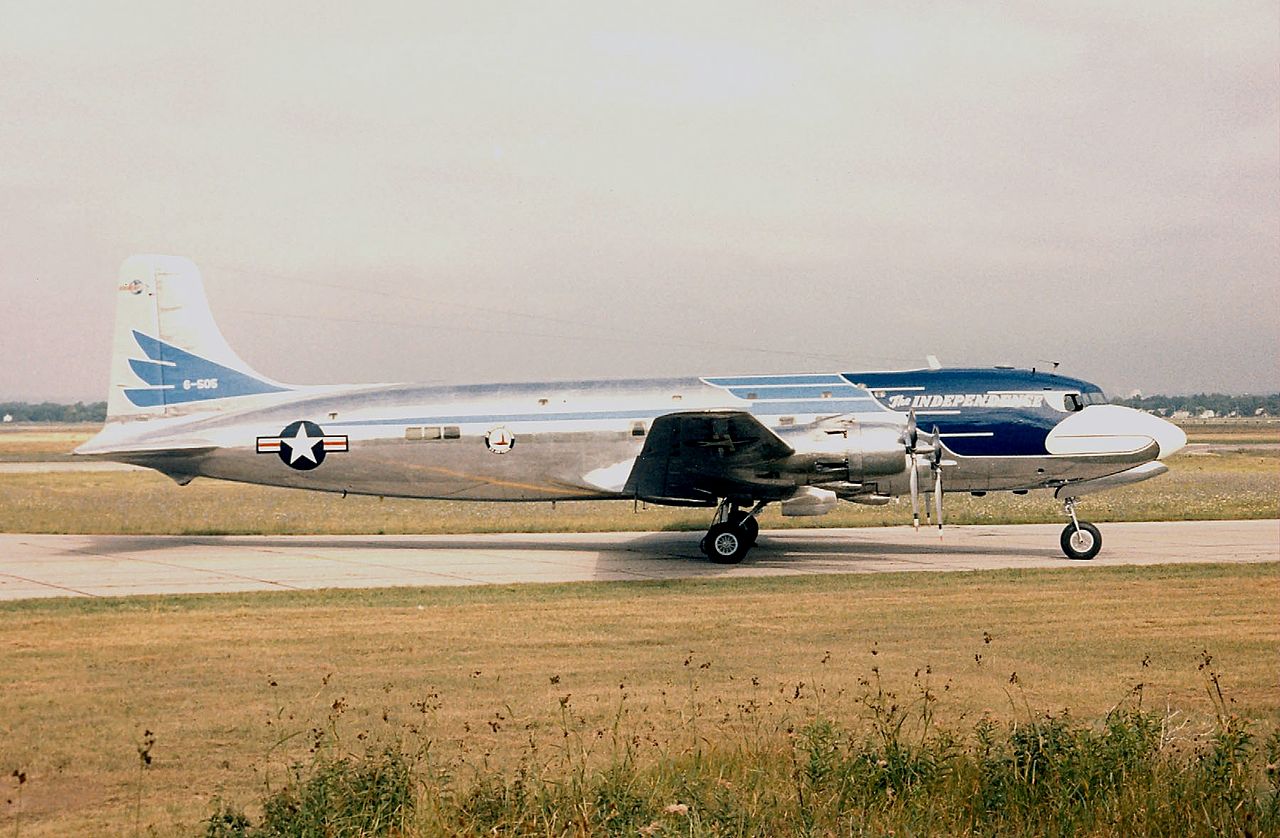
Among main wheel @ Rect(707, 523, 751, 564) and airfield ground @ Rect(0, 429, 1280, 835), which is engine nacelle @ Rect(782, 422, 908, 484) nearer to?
main wheel @ Rect(707, 523, 751, 564)

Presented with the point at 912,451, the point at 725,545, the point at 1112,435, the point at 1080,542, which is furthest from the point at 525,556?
the point at 1112,435

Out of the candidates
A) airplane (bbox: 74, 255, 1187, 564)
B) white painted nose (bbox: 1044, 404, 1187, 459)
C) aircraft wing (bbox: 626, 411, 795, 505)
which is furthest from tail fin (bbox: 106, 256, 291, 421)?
white painted nose (bbox: 1044, 404, 1187, 459)

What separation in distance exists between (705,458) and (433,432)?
20.0ft

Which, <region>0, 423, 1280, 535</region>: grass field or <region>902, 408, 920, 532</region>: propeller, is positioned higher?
<region>902, 408, 920, 532</region>: propeller

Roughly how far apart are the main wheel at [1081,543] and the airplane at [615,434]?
0.04m

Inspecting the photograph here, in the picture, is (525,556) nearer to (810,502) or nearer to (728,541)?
(728,541)

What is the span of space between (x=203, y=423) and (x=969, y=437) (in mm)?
16411

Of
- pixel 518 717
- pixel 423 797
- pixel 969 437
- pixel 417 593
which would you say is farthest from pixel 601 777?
pixel 969 437

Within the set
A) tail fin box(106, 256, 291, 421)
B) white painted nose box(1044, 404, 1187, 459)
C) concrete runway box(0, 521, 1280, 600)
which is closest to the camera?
concrete runway box(0, 521, 1280, 600)

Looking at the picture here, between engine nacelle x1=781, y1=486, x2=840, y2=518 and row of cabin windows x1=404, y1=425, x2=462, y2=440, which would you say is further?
row of cabin windows x1=404, y1=425, x2=462, y2=440

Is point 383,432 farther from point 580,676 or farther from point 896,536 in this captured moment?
point 580,676

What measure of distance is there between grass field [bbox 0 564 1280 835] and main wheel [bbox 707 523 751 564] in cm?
379

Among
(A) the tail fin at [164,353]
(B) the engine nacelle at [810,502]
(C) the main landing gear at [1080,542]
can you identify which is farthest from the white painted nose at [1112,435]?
(A) the tail fin at [164,353]

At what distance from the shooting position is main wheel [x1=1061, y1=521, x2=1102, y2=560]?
22406mm
